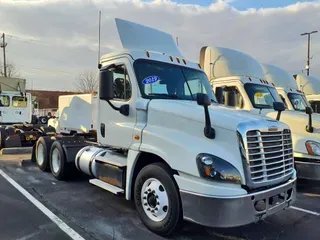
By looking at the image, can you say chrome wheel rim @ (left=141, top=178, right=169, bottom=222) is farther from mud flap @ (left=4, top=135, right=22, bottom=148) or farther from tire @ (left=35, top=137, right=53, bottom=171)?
mud flap @ (left=4, top=135, right=22, bottom=148)

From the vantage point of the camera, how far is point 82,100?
26.9 feet

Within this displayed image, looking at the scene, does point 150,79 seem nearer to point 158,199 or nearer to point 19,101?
point 158,199

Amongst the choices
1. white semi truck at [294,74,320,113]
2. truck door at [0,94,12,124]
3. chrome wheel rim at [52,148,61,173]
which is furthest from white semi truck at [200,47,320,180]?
truck door at [0,94,12,124]

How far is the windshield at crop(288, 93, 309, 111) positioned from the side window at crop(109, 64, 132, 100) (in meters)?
5.76

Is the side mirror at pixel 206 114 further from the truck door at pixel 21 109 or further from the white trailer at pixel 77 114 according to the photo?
the truck door at pixel 21 109

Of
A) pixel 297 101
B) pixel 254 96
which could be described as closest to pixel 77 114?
pixel 254 96

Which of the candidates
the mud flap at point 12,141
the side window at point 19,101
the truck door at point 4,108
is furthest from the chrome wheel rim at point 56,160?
the side window at point 19,101

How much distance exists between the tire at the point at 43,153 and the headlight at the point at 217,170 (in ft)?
18.5

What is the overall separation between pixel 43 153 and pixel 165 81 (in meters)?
4.82

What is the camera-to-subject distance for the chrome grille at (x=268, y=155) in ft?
12.7

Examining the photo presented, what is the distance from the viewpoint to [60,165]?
24.2ft

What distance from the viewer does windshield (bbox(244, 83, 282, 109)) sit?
7741 millimetres

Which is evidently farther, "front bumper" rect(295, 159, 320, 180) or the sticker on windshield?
"front bumper" rect(295, 159, 320, 180)

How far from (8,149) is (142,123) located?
27.7ft
